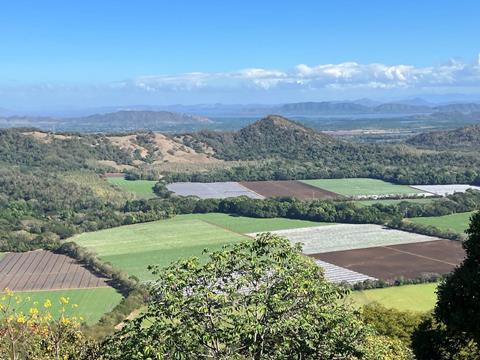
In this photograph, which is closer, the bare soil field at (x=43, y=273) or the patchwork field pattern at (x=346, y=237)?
the bare soil field at (x=43, y=273)

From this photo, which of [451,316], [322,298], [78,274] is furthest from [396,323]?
[78,274]

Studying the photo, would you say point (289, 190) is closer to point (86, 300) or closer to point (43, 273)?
point (43, 273)

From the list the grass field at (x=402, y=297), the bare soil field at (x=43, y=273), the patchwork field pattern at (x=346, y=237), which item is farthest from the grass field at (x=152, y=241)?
the grass field at (x=402, y=297)

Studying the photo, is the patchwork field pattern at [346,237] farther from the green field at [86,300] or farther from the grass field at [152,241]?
the green field at [86,300]

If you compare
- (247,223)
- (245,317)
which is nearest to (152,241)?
(247,223)

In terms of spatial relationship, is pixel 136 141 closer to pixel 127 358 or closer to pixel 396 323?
pixel 396 323

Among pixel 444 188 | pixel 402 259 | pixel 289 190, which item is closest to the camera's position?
pixel 402 259

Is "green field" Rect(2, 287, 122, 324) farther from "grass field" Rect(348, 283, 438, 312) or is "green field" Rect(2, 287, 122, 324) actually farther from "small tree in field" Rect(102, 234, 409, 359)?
"small tree in field" Rect(102, 234, 409, 359)
